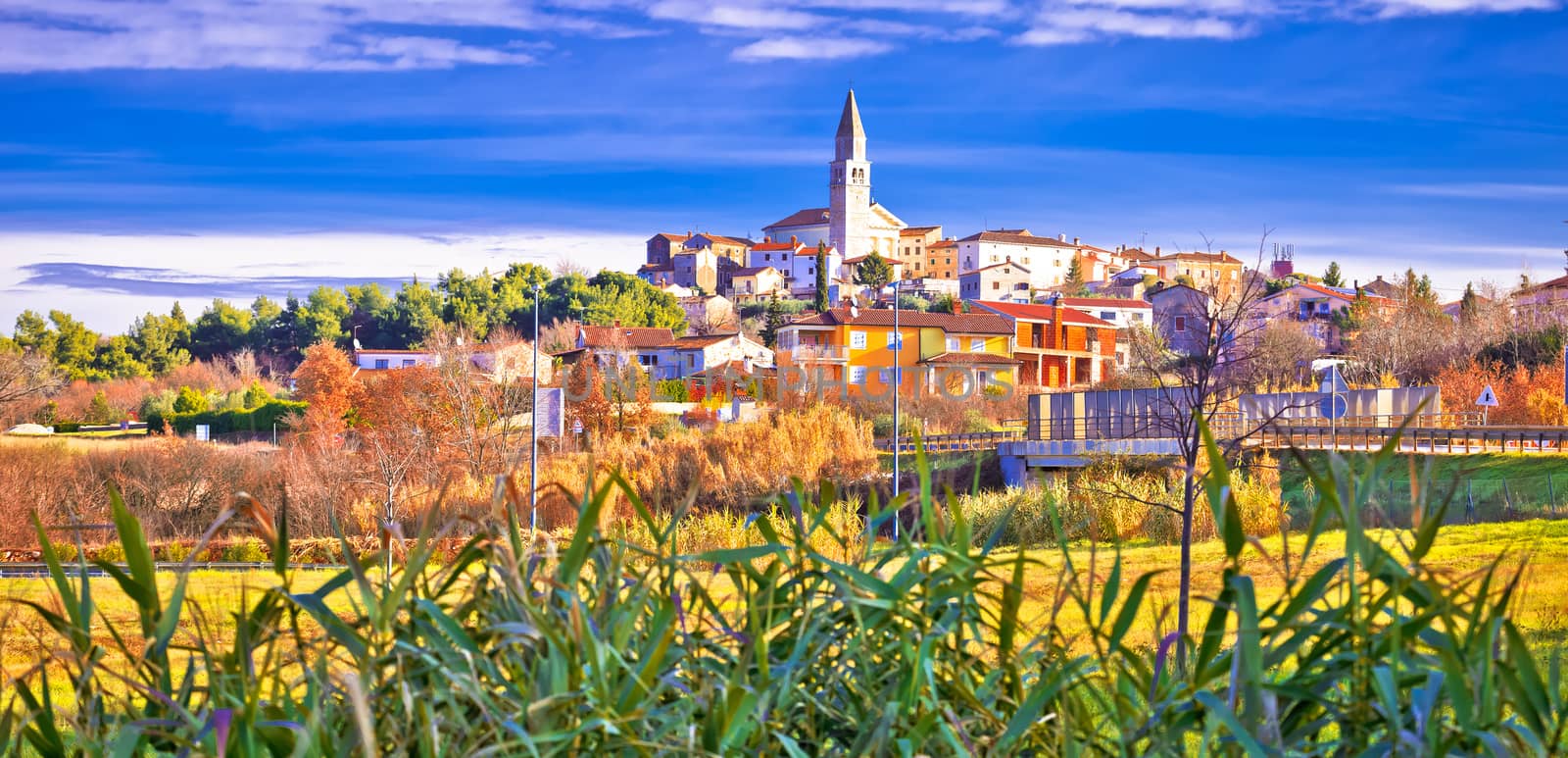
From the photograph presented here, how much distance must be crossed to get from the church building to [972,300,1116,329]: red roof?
73784 mm

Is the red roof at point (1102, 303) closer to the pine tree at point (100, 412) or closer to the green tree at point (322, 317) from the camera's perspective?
the green tree at point (322, 317)

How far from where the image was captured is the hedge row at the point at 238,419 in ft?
172

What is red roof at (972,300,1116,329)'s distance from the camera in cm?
6469

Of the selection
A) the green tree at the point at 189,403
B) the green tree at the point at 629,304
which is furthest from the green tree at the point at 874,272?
the green tree at the point at 189,403

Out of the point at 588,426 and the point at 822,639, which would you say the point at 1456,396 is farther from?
the point at 822,639

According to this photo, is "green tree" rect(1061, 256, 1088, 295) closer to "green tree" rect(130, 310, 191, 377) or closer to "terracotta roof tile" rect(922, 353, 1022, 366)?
"terracotta roof tile" rect(922, 353, 1022, 366)

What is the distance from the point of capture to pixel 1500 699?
2125 mm

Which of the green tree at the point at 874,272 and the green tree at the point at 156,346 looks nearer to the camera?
the green tree at the point at 156,346

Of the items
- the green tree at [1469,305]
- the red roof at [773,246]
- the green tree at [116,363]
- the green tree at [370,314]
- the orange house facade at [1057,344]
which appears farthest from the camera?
the red roof at [773,246]

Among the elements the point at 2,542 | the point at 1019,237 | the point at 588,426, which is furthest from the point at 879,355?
the point at 1019,237

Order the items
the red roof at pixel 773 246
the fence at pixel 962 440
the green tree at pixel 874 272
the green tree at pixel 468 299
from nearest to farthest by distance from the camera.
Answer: the fence at pixel 962 440, the green tree at pixel 468 299, the green tree at pixel 874 272, the red roof at pixel 773 246

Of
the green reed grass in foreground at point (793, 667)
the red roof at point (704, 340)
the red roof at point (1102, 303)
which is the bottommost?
the green reed grass in foreground at point (793, 667)

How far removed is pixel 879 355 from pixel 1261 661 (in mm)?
59001

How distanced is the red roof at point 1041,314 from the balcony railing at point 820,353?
8.42 m
